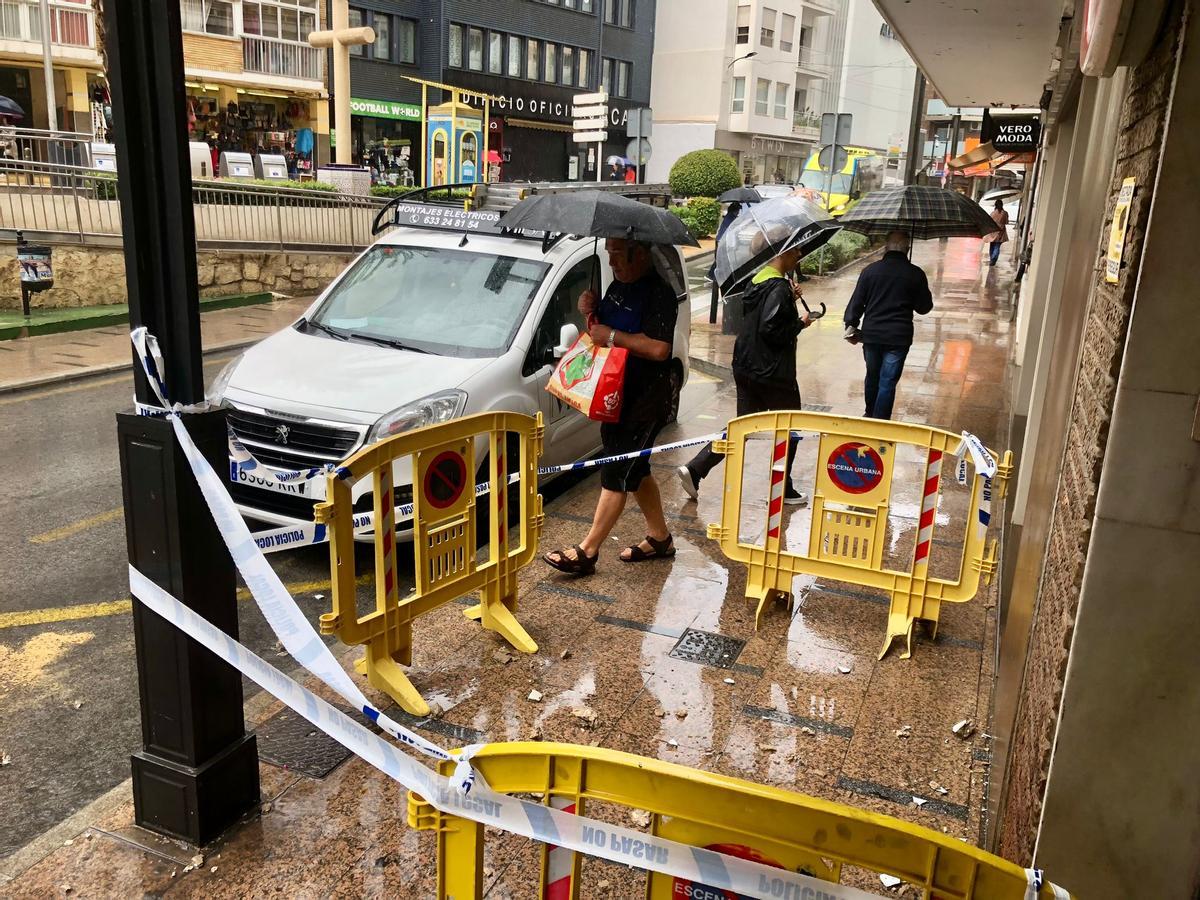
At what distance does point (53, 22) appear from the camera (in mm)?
26797

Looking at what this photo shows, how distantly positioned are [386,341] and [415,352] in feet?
1.06

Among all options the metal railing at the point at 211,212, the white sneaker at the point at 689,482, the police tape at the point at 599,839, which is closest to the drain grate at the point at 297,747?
the police tape at the point at 599,839

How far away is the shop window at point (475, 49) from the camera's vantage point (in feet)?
137

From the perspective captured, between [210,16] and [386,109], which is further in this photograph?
[386,109]

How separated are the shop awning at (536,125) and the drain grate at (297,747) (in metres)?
43.3

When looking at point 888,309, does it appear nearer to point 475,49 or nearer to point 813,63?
point 475,49

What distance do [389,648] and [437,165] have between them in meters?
25.7

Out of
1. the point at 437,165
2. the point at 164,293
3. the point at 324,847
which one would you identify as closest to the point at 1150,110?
the point at 164,293

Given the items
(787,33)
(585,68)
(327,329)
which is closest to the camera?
(327,329)

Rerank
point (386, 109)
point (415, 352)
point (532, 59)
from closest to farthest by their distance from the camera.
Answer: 1. point (415, 352)
2. point (386, 109)
3. point (532, 59)

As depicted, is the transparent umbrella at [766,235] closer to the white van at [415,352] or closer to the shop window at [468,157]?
the white van at [415,352]

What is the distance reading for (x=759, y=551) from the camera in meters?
5.24

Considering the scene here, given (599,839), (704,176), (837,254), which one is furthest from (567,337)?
(704,176)

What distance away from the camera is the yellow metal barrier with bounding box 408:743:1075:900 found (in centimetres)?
183
